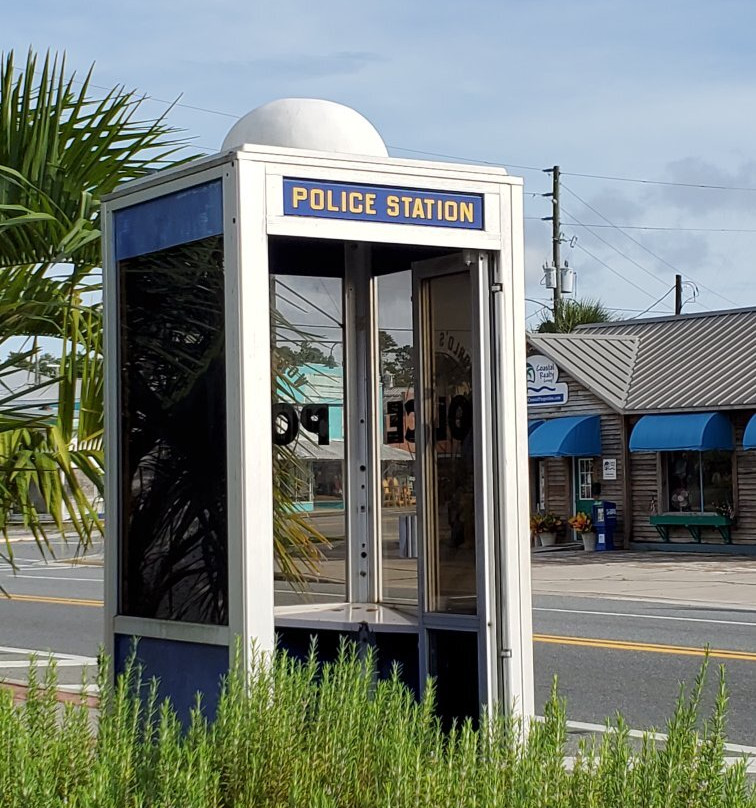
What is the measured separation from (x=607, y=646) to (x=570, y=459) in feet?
53.6

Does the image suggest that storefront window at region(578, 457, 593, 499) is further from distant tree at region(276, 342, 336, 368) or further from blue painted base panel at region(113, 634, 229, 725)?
blue painted base panel at region(113, 634, 229, 725)

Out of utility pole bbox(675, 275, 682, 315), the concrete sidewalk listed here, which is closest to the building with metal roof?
the concrete sidewalk

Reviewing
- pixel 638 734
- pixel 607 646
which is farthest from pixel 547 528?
pixel 638 734

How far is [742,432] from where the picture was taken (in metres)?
26.3

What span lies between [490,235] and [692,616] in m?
11.4

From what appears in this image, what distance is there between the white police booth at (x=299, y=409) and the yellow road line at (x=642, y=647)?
6348mm

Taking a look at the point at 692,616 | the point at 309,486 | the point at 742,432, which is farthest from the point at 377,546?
the point at 742,432

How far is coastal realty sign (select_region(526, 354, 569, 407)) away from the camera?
29516mm

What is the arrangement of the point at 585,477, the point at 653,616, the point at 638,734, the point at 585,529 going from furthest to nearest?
the point at 585,477 → the point at 585,529 → the point at 653,616 → the point at 638,734

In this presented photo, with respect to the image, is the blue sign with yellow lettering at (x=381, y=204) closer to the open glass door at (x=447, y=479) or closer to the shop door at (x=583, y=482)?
the open glass door at (x=447, y=479)

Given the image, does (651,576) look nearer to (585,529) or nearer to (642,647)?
(585,529)

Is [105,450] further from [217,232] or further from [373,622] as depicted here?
[373,622]

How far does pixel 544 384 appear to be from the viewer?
29828mm

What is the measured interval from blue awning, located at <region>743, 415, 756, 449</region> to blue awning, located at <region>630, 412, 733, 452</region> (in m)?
0.83
